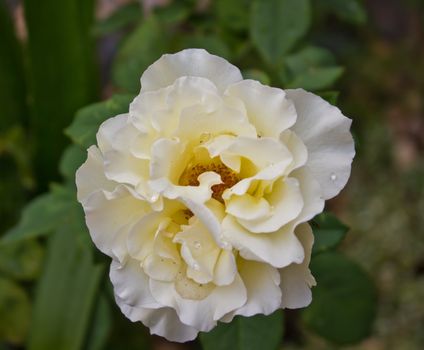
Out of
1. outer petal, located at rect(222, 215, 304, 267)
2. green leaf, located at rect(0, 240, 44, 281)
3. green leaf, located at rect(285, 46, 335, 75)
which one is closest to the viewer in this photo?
outer petal, located at rect(222, 215, 304, 267)

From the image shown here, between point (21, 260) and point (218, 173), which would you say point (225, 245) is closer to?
point (218, 173)

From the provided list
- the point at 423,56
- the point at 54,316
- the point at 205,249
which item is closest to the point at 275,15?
the point at 205,249

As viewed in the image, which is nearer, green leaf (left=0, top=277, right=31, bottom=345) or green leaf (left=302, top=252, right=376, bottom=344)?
green leaf (left=302, top=252, right=376, bottom=344)

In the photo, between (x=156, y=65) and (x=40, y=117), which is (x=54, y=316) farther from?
(x=156, y=65)

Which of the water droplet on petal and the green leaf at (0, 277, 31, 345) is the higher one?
the water droplet on petal

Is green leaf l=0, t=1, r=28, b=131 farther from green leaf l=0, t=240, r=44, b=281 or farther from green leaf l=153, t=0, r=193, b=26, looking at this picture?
green leaf l=153, t=0, r=193, b=26

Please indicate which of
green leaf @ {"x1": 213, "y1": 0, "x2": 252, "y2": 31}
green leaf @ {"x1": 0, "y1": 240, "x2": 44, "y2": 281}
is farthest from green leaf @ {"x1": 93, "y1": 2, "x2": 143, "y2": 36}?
green leaf @ {"x1": 0, "y1": 240, "x2": 44, "y2": 281}

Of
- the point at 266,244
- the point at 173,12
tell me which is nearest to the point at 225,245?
the point at 266,244

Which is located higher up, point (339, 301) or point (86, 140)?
point (86, 140)
